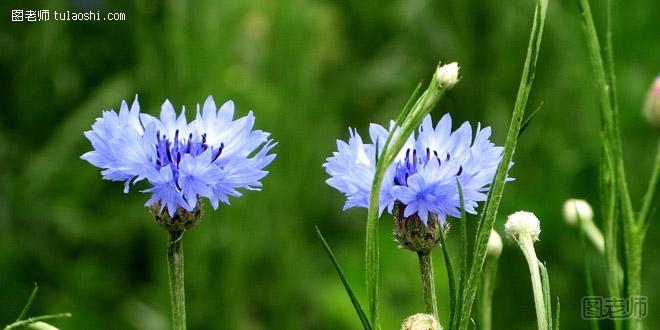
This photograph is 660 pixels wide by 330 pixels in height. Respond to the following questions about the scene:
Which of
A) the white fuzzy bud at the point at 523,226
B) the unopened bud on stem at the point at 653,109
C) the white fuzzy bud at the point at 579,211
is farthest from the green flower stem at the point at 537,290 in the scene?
the unopened bud on stem at the point at 653,109

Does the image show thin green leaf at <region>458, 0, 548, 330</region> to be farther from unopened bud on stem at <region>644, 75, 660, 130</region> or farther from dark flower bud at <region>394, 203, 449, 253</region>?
unopened bud on stem at <region>644, 75, 660, 130</region>

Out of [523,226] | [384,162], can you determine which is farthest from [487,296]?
[384,162]

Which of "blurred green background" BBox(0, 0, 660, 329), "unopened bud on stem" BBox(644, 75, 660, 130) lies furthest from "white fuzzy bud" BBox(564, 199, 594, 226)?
"blurred green background" BBox(0, 0, 660, 329)

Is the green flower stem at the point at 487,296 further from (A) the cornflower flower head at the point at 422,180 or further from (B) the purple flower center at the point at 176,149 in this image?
(B) the purple flower center at the point at 176,149

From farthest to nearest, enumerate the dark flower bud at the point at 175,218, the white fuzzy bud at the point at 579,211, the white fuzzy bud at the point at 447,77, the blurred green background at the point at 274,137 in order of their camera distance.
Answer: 1. the blurred green background at the point at 274,137
2. the white fuzzy bud at the point at 579,211
3. the dark flower bud at the point at 175,218
4. the white fuzzy bud at the point at 447,77

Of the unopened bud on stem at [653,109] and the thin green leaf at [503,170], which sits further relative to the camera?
the unopened bud on stem at [653,109]

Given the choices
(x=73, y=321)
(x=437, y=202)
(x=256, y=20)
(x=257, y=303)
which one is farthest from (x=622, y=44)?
(x=437, y=202)

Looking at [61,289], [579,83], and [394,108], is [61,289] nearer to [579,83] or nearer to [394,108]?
[394,108]
